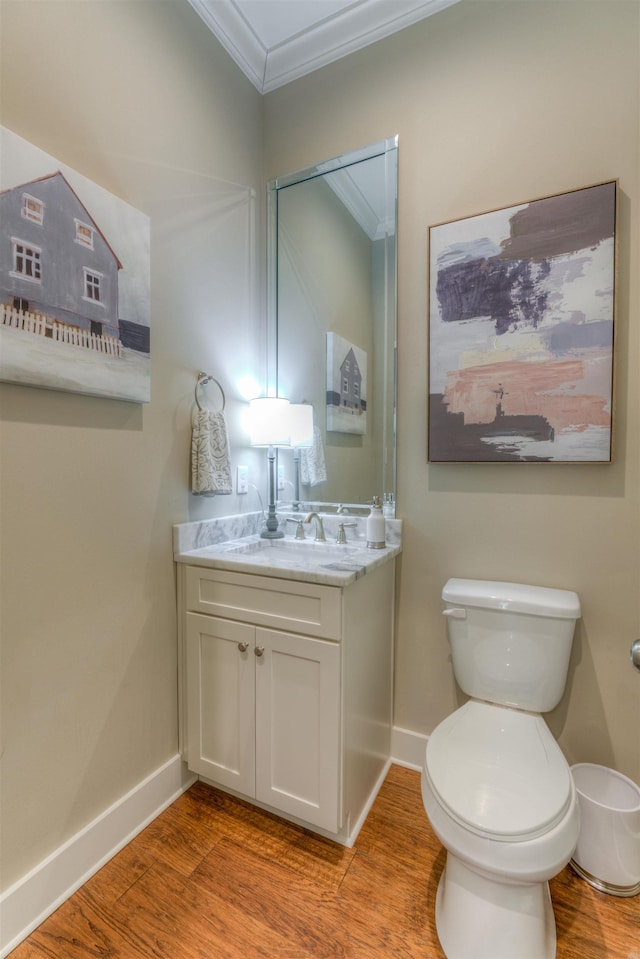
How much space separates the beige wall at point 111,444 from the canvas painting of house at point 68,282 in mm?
59

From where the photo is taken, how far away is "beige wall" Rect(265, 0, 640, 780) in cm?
137

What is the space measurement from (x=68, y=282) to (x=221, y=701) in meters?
1.42

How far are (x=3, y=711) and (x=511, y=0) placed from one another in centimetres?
272

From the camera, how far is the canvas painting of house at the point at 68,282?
106 centimetres

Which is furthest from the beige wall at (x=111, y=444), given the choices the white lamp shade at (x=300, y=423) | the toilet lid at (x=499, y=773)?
the toilet lid at (x=499, y=773)

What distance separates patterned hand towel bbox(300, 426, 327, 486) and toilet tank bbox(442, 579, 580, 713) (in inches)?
29.6

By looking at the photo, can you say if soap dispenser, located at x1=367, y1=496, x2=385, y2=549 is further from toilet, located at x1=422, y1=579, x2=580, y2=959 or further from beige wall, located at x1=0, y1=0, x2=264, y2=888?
beige wall, located at x1=0, y1=0, x2=264, y2=888

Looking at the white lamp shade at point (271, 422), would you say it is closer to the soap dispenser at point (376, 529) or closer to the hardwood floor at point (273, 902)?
the soap dispenser at point (376, 529)

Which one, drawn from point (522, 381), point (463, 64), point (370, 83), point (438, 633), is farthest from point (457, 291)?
point (438, 633)

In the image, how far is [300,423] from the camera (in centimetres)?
184

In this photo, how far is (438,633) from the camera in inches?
66.4

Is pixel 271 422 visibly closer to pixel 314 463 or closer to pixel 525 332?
pixel 314 463

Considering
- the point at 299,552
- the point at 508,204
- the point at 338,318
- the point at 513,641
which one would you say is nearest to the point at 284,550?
the point at 299,552

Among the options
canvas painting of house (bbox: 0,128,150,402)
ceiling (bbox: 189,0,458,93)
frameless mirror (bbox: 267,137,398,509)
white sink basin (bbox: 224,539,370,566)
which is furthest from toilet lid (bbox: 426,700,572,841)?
ceiling (bbox: 189,0,458,93)
